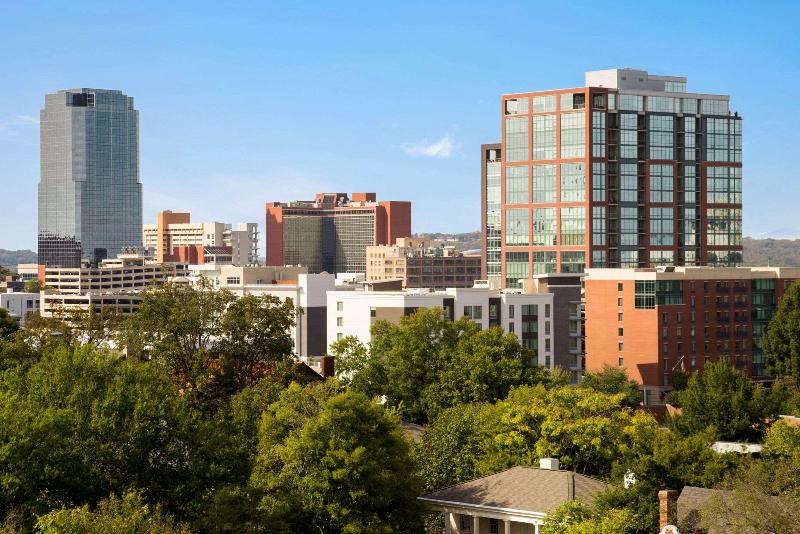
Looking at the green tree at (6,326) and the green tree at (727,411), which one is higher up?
the green tree at (6,326)

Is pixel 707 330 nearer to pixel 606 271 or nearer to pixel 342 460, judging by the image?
pixel 606 271

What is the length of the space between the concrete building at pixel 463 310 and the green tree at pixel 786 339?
27.0 m

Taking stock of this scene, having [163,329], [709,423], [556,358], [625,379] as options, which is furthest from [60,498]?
[556,358]

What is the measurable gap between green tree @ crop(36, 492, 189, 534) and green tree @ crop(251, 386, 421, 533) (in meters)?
6.73

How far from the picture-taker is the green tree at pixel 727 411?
9550 cm

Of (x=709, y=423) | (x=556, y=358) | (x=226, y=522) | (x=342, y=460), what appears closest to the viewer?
(x=226, y=522)

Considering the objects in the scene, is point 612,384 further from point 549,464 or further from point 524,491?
point 524,491

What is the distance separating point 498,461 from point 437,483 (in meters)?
3.92

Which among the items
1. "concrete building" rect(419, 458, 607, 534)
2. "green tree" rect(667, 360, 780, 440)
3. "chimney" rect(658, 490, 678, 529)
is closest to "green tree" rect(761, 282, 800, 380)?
"green tree" rect(667, 360, 780, 440)

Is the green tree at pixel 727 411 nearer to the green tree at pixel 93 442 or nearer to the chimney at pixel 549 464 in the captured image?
the chimney at pixel 549 464

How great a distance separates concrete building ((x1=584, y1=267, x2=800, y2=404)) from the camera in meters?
172

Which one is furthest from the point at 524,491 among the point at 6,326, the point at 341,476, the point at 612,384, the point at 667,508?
the point at 612,384

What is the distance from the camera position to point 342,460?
→ 213 feet

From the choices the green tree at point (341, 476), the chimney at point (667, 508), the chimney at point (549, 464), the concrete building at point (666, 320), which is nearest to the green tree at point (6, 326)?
the green tree at point (341, 476)
